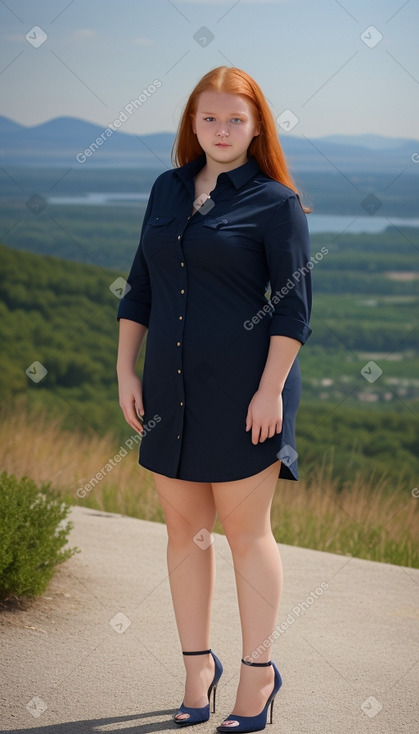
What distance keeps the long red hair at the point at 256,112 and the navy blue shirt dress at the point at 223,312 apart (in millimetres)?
42

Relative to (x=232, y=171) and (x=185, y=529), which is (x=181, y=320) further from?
(x=185, y=529)

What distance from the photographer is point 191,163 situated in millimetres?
2531

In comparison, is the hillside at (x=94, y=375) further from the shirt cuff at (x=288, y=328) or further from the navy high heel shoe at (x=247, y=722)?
the shirt cuff at (x=288, y=328)

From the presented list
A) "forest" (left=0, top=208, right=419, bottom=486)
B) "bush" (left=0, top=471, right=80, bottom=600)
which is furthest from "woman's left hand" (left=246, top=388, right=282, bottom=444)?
"forest" (left=0, top=208, right=419, bottom=486)

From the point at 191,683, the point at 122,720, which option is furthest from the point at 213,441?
the point at 122,720

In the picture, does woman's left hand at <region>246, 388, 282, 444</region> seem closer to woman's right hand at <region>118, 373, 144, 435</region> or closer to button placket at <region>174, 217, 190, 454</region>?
button placket at <region>174, 217, 190, 454</region>

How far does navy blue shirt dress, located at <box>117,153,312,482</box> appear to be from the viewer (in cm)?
231

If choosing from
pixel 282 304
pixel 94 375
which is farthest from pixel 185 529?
pixel 94 375

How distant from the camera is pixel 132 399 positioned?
101 inches

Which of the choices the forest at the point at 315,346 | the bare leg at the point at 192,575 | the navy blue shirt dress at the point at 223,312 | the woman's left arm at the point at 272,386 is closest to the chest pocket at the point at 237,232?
the navy blue shirt dress at the point at 223,312

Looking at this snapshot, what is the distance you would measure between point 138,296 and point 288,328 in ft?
1.69

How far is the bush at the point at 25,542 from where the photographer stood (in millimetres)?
3346

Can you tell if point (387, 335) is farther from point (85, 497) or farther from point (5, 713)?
point (5, 713)

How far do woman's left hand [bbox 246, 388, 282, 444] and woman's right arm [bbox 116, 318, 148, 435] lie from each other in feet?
1.17
